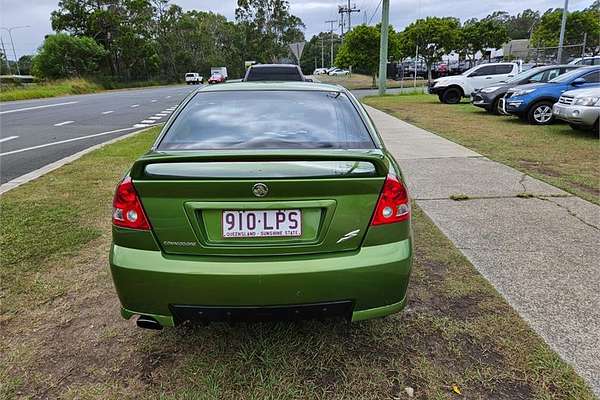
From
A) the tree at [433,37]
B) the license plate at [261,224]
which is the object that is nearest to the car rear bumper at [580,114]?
the license plate at [261,224]

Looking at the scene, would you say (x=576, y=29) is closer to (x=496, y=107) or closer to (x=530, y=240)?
(x=496, y=107)

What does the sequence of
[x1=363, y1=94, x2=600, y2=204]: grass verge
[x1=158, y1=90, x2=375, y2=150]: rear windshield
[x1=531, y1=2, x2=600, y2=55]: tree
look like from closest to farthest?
[x1=158, y1=90, x2=375, y2=150]: rear windshield, [x1=363, y1=94, x2=600, y2=204]: grass verge, [x1=531, y1=2, x2=600, y2=55]: tree

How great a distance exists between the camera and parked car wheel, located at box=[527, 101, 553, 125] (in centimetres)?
1129

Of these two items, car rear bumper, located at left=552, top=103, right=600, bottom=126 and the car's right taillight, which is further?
car rear bumper, located at left=552, top=103, right=600, bottom=126

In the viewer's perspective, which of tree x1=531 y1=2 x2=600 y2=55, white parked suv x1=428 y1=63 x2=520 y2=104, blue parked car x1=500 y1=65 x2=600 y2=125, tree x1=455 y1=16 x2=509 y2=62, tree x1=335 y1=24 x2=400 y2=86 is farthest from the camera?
tree x1=455 y1=16 x2=509 y2=62

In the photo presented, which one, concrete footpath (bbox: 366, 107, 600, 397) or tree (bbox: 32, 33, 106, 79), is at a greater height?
tree (bbox: 32, 33, 106, 79)

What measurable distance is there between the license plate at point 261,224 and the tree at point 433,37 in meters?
37.0

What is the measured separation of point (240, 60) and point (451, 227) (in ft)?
285

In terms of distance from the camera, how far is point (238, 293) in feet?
6.84

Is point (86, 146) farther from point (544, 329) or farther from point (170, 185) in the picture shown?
point (544, 329)

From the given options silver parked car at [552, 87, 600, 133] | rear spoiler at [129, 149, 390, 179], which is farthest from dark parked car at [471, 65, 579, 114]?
rear spoiler at [129, 149, 390, 179]

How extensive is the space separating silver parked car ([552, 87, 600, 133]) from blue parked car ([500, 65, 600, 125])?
196 centimetres

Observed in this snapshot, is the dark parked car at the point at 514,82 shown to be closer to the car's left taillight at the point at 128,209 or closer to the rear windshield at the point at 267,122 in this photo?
the rear windshield at the point at 267,122

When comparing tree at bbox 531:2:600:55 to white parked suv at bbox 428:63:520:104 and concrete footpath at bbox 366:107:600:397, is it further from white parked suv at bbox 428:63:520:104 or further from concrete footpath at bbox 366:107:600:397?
concrete footpath at bbox 366:107:600:397
